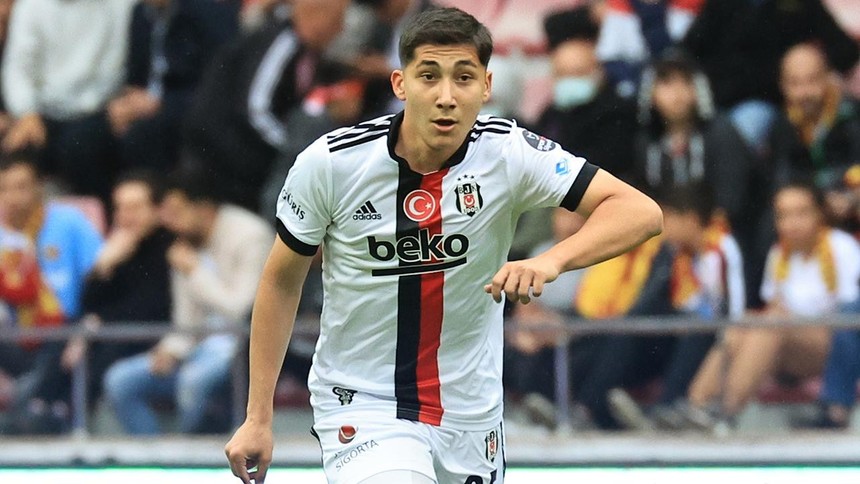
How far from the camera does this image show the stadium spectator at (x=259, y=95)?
959 cm

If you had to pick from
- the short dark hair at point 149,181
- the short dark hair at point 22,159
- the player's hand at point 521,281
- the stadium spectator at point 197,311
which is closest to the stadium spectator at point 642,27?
the stadium spectator at point 197,311

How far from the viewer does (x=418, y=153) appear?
477cm

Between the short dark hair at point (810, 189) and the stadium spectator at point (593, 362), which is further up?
the short dark hair at point (810, 189)

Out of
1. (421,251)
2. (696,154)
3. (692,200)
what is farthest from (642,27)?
(421,251)

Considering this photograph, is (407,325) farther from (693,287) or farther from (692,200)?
(692,200)

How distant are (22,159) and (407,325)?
→ 5.61 metres

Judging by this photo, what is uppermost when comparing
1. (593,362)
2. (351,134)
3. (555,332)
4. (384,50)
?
(384,50)

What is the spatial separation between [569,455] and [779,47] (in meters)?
2.96

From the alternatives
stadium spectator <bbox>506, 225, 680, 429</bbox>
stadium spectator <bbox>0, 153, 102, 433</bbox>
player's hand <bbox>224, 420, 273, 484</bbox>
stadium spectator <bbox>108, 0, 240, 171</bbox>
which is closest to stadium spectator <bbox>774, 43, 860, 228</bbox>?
stadium spectator <bbox>506, 225, 680, 429</bbox>

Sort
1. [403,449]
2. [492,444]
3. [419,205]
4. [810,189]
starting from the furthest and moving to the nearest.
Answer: [810,189] → [492,444] → [419,205] → [403,449]

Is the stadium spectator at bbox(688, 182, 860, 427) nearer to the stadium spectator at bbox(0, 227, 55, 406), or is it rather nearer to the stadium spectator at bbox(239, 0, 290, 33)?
the stadium spectator at bbox(239, 0, 290, 33)

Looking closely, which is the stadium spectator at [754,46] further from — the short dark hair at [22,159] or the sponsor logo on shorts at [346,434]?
the sponsor logo on shorts at [346,434]

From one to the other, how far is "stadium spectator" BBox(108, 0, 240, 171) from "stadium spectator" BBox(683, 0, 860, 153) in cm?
304

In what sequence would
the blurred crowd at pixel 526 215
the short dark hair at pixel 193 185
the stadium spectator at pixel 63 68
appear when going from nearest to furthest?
the blurred crowd at pixel 526 215
the short dark hair at pixel 193 185
the stadium spectator at pixel 63 68
